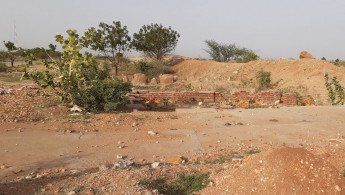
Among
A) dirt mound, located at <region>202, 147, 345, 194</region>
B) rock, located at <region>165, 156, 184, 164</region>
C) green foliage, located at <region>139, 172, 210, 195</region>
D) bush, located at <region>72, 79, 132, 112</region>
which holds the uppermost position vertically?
bush, located at <region>72, 79, 132, 112</region>

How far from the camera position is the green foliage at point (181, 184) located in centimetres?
305

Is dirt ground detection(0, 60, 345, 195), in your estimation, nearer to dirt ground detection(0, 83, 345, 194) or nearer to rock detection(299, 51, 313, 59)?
dirt ground detection(0, 83, 345, 194)

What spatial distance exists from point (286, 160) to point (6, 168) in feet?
12.1

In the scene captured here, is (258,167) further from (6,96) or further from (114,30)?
(114,30)

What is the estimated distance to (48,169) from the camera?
13.2 ft

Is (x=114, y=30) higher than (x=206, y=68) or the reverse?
higher

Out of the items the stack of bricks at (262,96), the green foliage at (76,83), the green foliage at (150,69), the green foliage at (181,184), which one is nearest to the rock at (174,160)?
the green foliage at (181,184)

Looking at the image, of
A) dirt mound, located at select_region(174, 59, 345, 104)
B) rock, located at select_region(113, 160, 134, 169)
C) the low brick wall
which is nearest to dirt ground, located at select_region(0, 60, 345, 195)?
rock, located at select_region(113, 160, 134, 169)

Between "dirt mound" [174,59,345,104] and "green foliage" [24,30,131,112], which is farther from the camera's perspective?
"dirt mound" [174,59,345,104]

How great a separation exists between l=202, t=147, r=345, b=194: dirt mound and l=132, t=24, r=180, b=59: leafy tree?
22.0m

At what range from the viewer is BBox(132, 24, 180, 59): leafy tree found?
24.2 metres

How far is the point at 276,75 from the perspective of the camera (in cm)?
1720

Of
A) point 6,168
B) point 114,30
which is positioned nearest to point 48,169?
point 6,168

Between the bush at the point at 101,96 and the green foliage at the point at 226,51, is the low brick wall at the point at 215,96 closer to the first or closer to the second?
the bush at the point at 101,96
